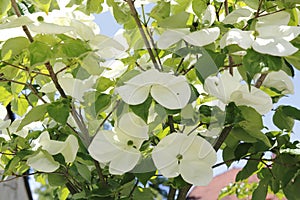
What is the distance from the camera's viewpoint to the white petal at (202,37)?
0.63 meters

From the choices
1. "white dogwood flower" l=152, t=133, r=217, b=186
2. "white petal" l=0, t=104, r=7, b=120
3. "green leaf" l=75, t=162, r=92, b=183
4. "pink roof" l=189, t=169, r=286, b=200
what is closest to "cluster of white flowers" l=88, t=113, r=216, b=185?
"white dogwood flower" l=152, t=133, r=217, b=186

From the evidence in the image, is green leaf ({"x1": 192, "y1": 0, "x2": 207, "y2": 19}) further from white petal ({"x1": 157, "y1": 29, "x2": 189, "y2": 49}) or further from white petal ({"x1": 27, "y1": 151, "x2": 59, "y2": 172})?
white petal ({"x1": 27, "y1": 151, "x2": 59, "y2": 172})

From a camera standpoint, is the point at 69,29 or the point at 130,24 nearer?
the point at 69,29

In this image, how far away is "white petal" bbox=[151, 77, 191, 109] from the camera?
62 centimetres

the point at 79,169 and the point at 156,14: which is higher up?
the point at 156,14

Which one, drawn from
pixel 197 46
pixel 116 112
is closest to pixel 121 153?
pixel 116 112

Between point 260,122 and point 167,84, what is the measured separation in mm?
137

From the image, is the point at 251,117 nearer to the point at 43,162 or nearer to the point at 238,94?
the point at 238,94

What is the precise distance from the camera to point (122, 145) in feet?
2.27

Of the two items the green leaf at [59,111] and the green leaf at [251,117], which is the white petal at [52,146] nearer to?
the green leaf at [59,111]

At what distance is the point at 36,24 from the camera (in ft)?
2.10

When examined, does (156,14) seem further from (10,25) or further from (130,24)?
(10,25)

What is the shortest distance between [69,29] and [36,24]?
0.04m

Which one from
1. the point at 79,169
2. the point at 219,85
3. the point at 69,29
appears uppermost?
the point at 69,29
